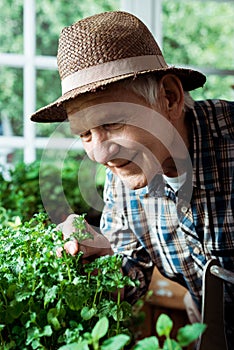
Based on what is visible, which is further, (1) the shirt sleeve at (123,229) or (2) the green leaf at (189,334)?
(1) the shirt sleeve at (123,229)

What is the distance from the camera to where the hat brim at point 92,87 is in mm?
1095

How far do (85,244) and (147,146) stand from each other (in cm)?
26

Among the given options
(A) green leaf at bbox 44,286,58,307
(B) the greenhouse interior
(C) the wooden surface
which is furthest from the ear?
(C) the wooden surface

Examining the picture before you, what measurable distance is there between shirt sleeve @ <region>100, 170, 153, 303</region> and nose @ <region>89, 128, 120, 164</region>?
0.37 metres

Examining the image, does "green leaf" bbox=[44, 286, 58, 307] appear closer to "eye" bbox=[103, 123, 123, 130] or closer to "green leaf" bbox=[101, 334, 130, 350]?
"green leaf" bbox=[101, 334, 130, 350]

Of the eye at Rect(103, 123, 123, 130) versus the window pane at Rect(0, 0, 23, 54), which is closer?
the eye at Rect(103, 123, 123, 130)

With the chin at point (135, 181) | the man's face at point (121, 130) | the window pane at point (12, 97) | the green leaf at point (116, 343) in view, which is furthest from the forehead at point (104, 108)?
the window pane at point (12, 97)

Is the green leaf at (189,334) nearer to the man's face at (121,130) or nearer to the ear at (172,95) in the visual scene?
the man's face at (121,130)

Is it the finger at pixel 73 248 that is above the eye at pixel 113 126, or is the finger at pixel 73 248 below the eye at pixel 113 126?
below

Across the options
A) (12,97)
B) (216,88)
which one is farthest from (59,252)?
(216,88)

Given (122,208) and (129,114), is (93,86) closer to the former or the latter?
(129,114)

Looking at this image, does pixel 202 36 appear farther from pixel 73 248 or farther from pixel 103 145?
pixel 73 248

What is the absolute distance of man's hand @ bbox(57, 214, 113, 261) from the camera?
107 cm

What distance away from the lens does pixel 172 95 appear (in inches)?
50.4
